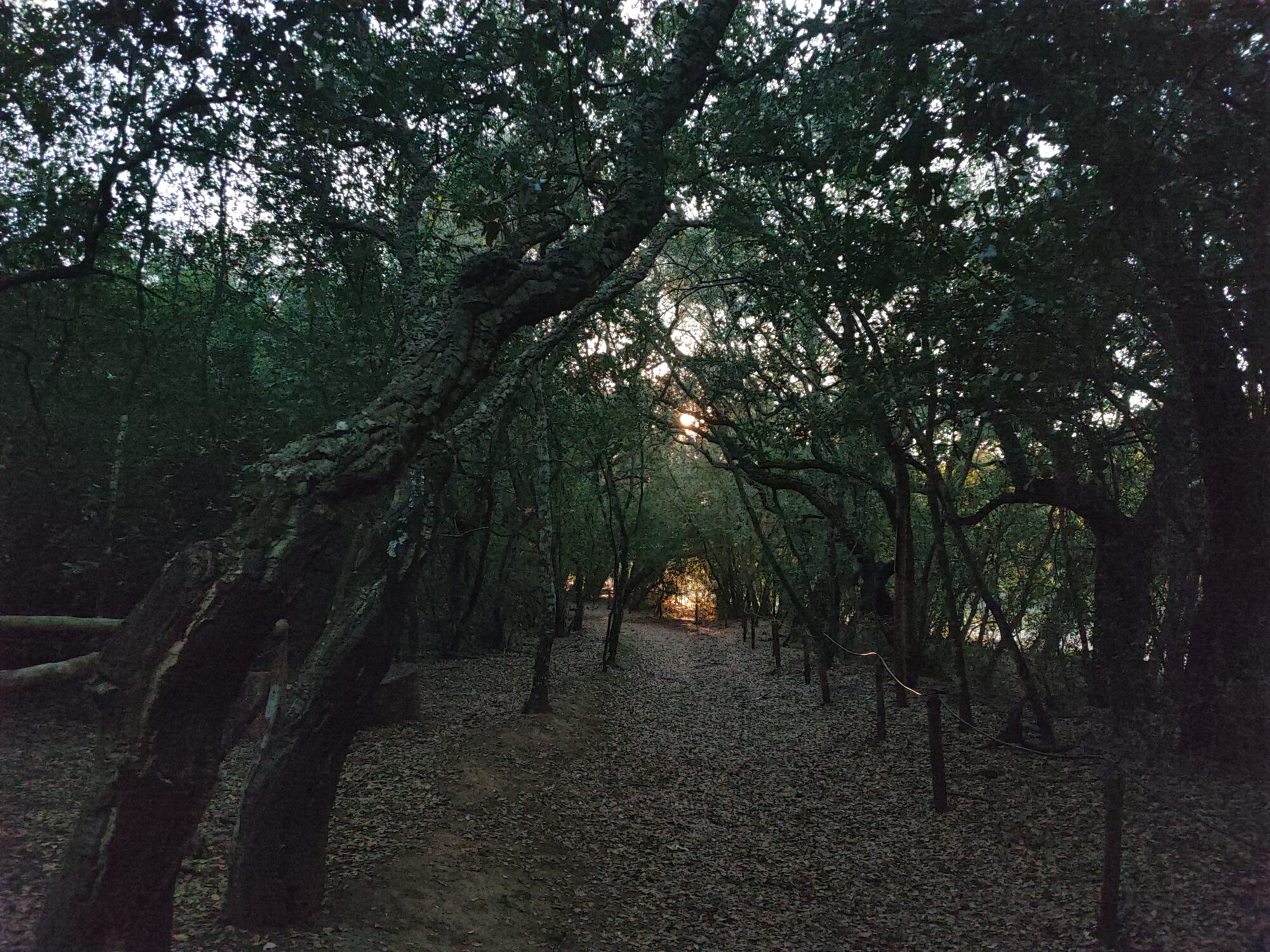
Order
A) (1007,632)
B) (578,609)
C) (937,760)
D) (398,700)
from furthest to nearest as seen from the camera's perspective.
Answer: (578,609) < (398,700) < (1007,632) < (937,760)

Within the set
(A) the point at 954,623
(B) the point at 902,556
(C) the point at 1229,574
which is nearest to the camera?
(C) the point at 1229,574

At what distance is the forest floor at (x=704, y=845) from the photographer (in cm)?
483

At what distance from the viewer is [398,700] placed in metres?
9.84

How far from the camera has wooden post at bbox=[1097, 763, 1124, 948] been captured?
15.2ft

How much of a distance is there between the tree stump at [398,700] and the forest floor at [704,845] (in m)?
0.21

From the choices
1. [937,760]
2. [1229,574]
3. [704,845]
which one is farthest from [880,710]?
[1229,574]

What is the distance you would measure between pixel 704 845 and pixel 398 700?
4832mm

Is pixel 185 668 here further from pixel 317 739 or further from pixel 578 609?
pixel 578 609

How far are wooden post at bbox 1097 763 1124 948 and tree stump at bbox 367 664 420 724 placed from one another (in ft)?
26.6

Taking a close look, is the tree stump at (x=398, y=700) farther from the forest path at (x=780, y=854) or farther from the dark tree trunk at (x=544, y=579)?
the dark tree trunk at (x=544, y=579)

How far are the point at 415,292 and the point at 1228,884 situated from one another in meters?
7.76

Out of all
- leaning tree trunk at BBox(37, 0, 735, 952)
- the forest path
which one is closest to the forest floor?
the forest path

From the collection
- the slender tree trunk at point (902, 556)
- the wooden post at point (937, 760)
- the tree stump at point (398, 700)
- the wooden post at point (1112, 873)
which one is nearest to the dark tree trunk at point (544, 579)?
the tree stump at point (398, 700)

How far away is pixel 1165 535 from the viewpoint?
783 centimetres
